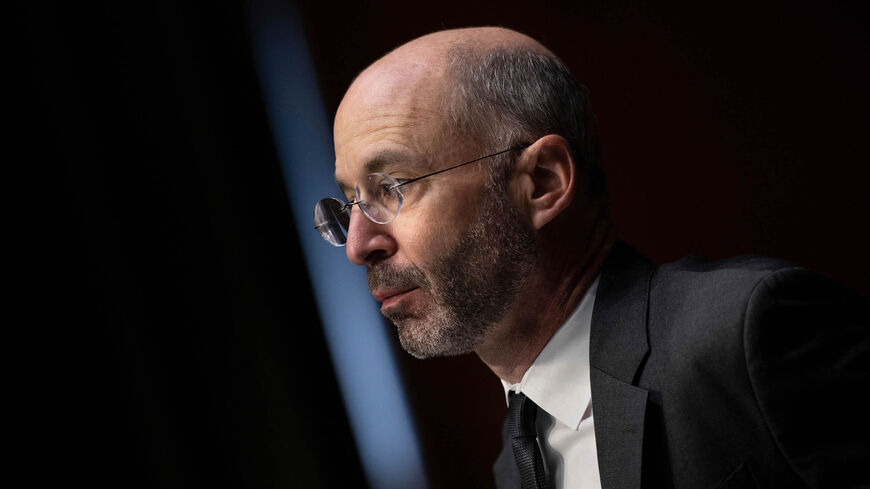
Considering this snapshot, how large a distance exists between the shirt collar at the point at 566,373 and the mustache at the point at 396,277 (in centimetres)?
26

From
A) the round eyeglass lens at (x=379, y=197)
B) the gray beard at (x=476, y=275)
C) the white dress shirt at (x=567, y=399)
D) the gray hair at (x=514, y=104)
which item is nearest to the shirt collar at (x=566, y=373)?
the white dress shirt at (x=567, y=399)

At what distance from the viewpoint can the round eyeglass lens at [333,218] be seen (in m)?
1.42

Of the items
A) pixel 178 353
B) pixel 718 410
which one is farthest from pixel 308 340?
pixel 718 410

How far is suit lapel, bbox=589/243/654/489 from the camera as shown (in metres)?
1.09

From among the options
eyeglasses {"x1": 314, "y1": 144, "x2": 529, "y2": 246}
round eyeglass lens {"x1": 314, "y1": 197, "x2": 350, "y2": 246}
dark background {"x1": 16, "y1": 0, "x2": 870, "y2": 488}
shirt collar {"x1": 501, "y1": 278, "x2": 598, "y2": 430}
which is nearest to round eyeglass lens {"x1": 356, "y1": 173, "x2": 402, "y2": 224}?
eyeglasses {"x1": 314, "y1": 144, "x2": 529, "y2": 246}

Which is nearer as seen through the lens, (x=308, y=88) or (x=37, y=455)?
(x=37, y=455)

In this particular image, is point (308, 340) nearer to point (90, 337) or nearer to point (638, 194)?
point (90, 337)

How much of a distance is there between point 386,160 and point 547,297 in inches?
15.0

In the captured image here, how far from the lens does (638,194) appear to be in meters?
1.78

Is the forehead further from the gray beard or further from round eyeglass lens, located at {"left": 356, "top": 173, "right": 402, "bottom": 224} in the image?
the gray beard

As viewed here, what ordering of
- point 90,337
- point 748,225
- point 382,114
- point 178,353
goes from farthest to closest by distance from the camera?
point 748,225 < point 178,353 < point 90,337 < point 382,114

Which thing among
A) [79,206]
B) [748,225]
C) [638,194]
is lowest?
[748,225]

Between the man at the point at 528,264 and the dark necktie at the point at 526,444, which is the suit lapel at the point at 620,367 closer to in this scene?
the man at the point at 528,264

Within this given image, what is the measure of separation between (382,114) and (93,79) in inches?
26.0
